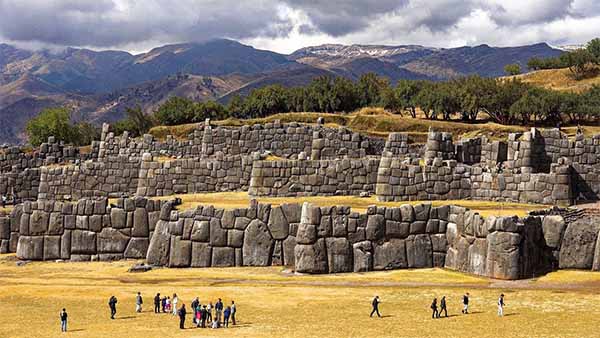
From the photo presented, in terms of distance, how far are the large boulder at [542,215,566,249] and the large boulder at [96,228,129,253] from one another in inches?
762

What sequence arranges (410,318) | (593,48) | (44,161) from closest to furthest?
A: 1. (410,318)
2. (44,161)
3. (593,48)

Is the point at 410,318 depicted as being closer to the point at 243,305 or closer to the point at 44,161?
the point at 243,305

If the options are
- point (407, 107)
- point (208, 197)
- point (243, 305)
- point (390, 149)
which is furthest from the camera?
point (407, 107)

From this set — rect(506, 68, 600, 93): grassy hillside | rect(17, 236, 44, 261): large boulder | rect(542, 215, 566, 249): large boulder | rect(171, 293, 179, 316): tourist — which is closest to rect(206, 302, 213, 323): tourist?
rect(171, 293, 179, 316): tourist

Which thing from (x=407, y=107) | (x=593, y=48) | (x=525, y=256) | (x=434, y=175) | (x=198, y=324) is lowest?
(x=198, y=324)

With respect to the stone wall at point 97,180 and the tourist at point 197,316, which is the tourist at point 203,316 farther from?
the stone wall at point 97,180

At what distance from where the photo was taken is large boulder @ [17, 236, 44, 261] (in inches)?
1594

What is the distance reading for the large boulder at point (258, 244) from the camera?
36562mm

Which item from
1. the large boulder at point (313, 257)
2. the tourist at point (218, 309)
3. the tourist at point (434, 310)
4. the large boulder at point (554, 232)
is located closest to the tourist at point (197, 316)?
the tourist at point (218, 309)

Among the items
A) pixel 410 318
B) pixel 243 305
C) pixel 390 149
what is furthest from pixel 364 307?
pixel 390 149

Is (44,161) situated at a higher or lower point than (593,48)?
lower

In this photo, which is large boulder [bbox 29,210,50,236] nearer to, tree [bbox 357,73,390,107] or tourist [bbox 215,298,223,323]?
tourist [bbox 215,298,223,323]

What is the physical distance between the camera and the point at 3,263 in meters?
39.9

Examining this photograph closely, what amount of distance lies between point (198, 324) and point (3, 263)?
1664 centimetres
